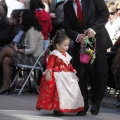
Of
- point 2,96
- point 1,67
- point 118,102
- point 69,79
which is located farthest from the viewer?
point 1,67

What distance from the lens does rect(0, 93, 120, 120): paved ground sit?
8977 mm

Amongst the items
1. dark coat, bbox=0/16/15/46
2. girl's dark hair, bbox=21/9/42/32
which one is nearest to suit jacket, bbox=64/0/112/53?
girl's dark hair, bbox=21/9/42/32

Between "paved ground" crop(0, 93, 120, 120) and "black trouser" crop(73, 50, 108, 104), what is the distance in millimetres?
367

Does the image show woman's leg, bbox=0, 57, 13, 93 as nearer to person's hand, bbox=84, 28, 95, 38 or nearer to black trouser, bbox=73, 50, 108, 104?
black trouser, bbox=73, 50, 108, 104

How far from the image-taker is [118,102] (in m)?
10.6

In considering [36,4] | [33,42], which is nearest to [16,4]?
[36,4]

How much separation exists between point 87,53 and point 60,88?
632 millimetres

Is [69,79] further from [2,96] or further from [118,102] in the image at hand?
[2,96]

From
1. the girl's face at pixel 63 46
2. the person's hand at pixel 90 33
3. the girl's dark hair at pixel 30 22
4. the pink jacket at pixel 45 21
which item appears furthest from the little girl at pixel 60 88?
the pink jacket at pixel 45 21

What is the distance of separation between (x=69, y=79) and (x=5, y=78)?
348 cm

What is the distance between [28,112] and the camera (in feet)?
31.2

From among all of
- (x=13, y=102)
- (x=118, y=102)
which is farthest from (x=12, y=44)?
(x=118, y=102)

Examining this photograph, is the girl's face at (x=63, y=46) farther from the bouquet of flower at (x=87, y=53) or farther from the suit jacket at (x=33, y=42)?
the suit jacket at (x=33, y=42)

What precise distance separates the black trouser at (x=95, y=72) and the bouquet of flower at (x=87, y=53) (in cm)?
17
